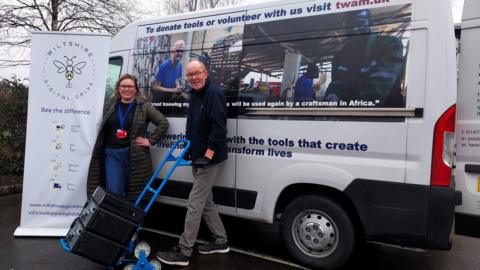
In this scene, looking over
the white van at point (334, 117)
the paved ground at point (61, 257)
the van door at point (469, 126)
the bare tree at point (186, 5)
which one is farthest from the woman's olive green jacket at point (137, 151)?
the bare tree at point (186, 5)

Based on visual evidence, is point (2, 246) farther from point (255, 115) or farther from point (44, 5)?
point (44, 5)

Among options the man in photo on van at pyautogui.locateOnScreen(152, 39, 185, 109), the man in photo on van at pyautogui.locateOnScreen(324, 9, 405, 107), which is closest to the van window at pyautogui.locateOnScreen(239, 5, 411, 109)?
the man in photo on van at pyautogui.locateOnScreen(324, 9, 405, 107)

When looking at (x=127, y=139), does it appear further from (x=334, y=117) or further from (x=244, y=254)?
(x=334, y=117)

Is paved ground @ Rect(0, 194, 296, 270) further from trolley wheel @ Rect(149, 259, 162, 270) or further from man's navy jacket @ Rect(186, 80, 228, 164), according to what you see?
man's navy jacket @ Rect(186, 80, 228, 164)

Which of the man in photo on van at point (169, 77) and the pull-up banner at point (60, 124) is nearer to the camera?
the man in photo on van at point (169, 77)

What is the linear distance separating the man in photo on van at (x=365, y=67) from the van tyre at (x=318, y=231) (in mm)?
926

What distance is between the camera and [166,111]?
4602mm

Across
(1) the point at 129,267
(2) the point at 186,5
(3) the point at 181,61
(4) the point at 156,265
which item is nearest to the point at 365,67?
(3) the point at 181,61

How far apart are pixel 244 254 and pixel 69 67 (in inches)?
110

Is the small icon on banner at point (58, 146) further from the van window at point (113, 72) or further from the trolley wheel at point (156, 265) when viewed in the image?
the trolley wheel at point (156, 265)

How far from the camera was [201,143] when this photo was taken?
387cm

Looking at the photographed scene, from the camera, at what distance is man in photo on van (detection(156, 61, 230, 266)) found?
376cm

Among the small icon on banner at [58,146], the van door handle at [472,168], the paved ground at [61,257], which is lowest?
the paved ground at [61,257]

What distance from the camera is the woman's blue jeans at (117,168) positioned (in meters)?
4.30
